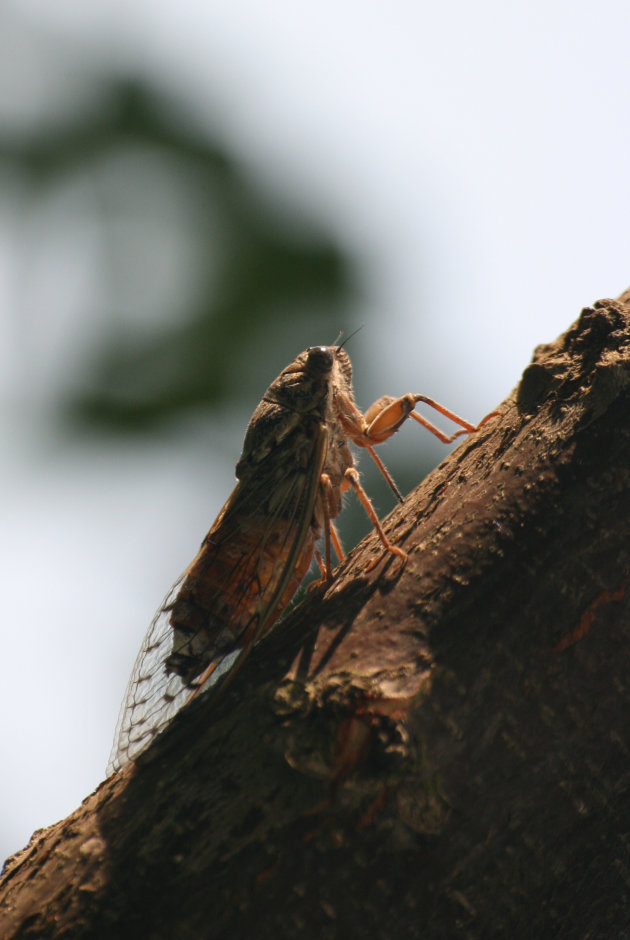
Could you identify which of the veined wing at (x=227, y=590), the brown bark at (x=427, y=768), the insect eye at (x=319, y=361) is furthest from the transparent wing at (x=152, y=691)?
the insect eye at (x=319, y=361)

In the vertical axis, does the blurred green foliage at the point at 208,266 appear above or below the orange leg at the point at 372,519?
above

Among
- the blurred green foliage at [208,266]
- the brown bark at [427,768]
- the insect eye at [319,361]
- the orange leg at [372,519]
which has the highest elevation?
the blurred green foliage at [208,266]

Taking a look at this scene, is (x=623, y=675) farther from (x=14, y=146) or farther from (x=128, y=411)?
→ (x=14, y=146)

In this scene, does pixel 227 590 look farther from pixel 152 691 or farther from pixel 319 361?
pixel 319 361

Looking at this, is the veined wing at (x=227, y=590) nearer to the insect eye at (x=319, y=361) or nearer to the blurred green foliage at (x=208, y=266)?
the insect eye at (x=319, y=361)

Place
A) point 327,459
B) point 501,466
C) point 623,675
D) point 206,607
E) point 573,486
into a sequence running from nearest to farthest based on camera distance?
1. point 623,675
2. point 573,486
3. point 501,466
4. point 206,607
5. point 327,459

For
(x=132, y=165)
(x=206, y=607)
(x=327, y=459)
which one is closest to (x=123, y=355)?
(x=132, y=165)
